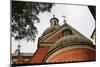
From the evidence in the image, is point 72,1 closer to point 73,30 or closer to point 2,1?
point 73,30

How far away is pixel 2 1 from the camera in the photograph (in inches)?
61.9

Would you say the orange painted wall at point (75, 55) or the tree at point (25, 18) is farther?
the orange painted wall at point (75, 55)

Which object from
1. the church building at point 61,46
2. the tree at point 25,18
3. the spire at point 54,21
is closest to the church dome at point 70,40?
the church building at point 61,46

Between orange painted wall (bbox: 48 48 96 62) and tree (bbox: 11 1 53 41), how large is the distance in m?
0.33

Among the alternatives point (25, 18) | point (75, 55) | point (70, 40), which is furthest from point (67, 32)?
point (25, 18)

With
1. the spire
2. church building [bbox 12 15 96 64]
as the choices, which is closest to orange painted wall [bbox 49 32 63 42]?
church building [bbox 12 15 96 64]

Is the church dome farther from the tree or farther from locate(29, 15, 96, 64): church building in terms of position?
the tree

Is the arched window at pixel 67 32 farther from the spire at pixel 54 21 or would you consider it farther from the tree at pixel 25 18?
the tree at pixel 25 18

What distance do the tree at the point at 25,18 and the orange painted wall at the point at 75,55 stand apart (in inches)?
13.0

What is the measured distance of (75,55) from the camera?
6.03 feet

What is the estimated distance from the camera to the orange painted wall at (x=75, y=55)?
179 centimetres

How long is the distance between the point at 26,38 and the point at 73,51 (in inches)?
20.3

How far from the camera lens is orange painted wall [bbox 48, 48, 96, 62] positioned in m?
1.79

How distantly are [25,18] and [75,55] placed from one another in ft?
2.12
